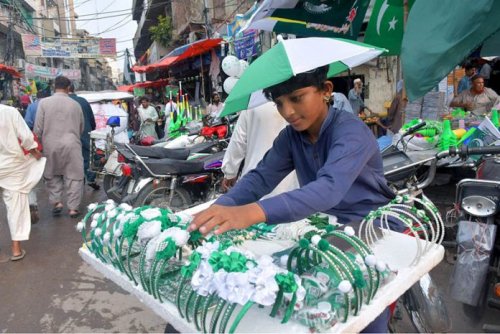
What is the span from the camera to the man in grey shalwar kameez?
5.25m

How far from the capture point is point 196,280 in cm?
97

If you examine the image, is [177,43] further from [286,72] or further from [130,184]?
[286,72]

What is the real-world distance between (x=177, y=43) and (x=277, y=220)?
19.3 m

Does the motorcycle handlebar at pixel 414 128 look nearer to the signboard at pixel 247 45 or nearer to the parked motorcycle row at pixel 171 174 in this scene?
the parked motorcycle row at pixel 171 174

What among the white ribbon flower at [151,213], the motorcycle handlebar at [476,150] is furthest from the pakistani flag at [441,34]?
the white ribbon flower at [151,213]

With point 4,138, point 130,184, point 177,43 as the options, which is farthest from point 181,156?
point 177,43

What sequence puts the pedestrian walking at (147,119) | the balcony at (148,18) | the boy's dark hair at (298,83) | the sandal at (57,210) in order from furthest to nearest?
the balcony at (148,18)
the pedestrian walking at (147,119)
the sandal at (57,210)
the boy's dark hair at (298,83)

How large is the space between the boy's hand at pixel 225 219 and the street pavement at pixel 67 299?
1745 mm

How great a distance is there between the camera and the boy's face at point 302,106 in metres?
1.46

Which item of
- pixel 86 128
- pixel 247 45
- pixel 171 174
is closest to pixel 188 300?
pixel 171 174

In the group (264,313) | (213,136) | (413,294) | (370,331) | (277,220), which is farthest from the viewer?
(213,136)

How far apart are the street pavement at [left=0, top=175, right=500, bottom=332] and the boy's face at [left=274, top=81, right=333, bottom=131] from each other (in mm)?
1647

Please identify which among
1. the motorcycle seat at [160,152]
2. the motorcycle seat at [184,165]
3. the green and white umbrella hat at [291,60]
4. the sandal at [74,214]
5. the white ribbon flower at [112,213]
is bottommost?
the sandal at [74,214]

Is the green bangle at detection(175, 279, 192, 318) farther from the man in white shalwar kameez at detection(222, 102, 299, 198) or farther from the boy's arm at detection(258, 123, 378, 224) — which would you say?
the man in white shalwar kameez at detection(222, 102, 299, 198)
